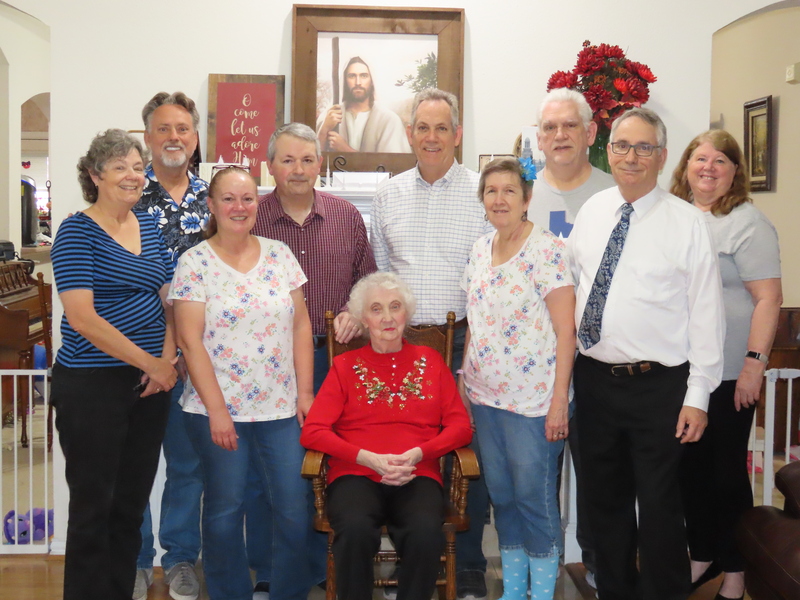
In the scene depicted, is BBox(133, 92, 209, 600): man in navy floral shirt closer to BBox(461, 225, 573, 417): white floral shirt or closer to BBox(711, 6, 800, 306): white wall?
BBox(461, 225, 573, 417): white floral shirt

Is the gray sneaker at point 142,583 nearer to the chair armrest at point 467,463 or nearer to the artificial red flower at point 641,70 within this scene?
the chair armrest at point 467,463

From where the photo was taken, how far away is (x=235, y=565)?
8.23 ft

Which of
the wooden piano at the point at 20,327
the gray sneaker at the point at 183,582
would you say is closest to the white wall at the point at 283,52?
the gray sneaker at the point at 183,582

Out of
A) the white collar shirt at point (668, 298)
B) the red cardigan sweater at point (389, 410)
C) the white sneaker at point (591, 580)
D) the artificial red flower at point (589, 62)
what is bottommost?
the white sneaker at point (591, 580)

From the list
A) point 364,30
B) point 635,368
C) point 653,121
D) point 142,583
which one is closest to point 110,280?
point 142,583

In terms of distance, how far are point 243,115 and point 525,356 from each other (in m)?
1.76

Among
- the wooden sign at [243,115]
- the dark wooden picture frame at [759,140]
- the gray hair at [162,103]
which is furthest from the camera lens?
the dark wooden picture frame at [759,140]

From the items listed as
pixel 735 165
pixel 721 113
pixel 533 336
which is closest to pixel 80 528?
pixel 533 336

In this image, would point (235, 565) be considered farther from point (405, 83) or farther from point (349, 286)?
point (405, 83)

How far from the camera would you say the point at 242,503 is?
2469 millimetres

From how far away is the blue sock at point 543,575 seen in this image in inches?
94.6

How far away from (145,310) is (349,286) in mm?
780

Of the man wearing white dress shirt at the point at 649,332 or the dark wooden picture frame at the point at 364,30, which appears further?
the dark wooden picture frame at the point at 364,30

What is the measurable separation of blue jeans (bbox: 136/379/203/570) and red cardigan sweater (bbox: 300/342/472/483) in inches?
24.6
